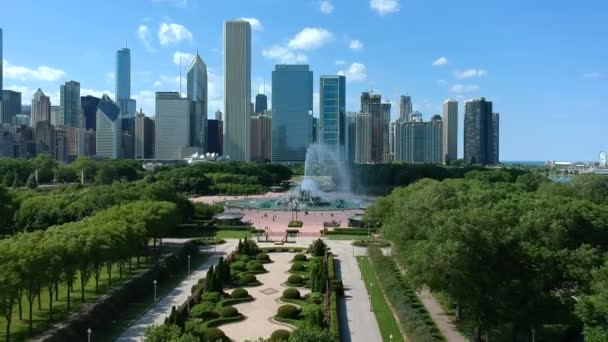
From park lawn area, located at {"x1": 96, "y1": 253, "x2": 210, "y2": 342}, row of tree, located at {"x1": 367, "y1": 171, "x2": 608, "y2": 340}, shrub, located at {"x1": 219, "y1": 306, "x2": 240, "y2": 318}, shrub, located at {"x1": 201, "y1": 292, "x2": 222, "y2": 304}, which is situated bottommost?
park lawn area, located at {"x1": 96, "y1": 253, "x2": 210, "y2": 342}

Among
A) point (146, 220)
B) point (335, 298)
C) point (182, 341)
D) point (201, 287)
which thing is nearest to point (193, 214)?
point (146, 220)

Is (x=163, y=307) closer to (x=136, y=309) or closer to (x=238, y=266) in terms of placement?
(x=136, y=309)

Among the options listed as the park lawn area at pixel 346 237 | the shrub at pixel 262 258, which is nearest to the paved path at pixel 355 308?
the shrub at pixel 262 258

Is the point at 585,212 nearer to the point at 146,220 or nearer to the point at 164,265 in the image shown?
the point at 164,265

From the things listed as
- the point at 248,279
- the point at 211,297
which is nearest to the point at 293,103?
the point at 248,279

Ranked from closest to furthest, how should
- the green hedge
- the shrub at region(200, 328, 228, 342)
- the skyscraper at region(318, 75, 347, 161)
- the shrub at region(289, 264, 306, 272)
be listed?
the shrub at region(200, 328, 228, 342), the green hedge, the shrub at region(289, 264, 306, 272), the skyscraper at region(318, 75, 347, 161)

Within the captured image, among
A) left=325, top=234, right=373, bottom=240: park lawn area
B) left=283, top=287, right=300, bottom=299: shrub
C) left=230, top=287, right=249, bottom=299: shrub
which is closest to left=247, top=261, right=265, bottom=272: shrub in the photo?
left=230, top=287, right=249, bottom=299: shrub

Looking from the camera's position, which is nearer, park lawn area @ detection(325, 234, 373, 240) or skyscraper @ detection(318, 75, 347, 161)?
park lawn area @ detection(325, 234, 373, 240)

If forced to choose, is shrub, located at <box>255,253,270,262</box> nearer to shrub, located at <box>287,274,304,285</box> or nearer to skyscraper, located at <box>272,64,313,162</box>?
shrub, located at <box>287,274,304,285</box>
